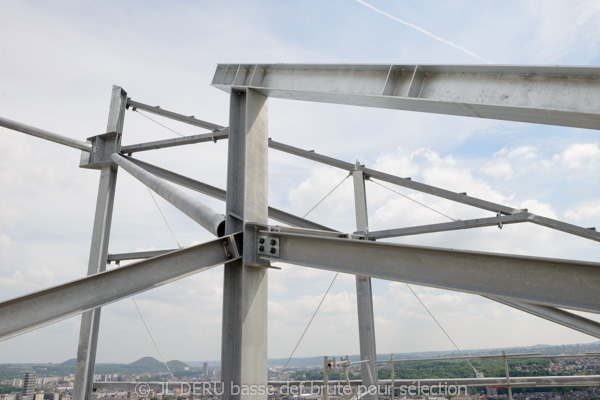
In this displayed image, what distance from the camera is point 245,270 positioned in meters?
5.88

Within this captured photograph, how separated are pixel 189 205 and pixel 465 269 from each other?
173 inches

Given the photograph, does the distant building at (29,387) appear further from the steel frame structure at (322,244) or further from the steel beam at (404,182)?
the steel beam at (404,182)

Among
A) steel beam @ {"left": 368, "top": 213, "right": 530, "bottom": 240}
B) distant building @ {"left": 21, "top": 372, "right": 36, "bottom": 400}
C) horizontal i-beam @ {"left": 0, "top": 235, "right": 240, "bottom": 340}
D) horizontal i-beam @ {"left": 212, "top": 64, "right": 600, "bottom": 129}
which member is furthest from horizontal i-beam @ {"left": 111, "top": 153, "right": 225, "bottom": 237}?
distant building @ {"left": 21, "top": 372, "right": 36, "bottom": 400}

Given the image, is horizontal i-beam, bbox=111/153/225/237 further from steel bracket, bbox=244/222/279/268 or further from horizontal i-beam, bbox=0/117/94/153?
horizontal i-beam, bbox=0/117/94/153

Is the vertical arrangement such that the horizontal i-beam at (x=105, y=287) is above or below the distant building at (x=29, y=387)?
above

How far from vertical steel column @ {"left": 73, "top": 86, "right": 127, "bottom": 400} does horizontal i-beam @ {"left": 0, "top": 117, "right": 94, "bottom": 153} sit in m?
0.91

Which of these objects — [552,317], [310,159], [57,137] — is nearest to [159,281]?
[552,317]

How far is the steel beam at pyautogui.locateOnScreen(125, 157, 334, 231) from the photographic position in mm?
9385

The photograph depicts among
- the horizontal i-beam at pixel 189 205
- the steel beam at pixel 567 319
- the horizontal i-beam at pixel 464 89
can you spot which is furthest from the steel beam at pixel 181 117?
the steel beam at pixel 567 319

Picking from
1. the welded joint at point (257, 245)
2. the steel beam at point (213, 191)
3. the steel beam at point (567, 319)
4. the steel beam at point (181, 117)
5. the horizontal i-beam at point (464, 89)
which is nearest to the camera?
the horizontal i-beam at point (464, 89)

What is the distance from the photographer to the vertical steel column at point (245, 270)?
5.70m

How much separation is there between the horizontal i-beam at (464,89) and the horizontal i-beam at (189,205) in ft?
6.74

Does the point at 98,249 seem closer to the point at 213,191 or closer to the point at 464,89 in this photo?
the point at 213,191

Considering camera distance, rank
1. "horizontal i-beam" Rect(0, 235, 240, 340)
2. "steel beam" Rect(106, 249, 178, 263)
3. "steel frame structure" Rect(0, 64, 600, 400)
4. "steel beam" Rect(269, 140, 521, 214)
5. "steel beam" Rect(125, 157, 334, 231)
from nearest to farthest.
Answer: "steel frame structure" Rect(0, 64, 600, 400), "horizontal i-beam" Rect(0, 235, 240, 340), "steel beam" Rect(125, 157, 334, 231), "steel beam" Rect(269, 140, 521, 214), "steel beam" Rect(106, 249, 178, 263)
